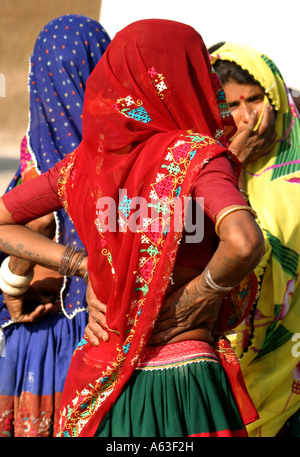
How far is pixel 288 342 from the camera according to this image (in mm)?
3045

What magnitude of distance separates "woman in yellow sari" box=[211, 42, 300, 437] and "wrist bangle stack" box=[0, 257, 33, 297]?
38.8 inches

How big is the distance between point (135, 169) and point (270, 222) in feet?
4.86

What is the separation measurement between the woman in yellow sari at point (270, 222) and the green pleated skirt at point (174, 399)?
1.28 m

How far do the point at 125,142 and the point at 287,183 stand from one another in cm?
158

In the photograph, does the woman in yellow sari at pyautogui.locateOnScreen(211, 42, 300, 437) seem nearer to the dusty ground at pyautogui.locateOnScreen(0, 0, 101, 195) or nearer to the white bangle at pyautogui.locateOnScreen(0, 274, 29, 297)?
the white bangle at pyautogui.locateOnScreen(0, 274, 29, 297)

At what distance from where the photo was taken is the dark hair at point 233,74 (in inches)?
124

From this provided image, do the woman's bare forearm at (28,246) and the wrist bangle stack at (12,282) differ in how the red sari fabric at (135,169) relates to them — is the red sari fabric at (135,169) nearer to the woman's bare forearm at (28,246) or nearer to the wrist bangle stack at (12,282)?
the woman's bare forearm at (28,246)

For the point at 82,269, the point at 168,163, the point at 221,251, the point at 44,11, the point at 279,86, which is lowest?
the point at 44,11

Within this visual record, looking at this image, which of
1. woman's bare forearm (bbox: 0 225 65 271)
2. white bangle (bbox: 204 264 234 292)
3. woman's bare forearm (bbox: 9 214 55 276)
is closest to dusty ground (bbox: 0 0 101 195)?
woman's bare forearm (bbox: 9 214 55 276)

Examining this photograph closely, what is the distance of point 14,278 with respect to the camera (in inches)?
101

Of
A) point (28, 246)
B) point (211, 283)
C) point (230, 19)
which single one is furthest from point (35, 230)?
point (230, 19)

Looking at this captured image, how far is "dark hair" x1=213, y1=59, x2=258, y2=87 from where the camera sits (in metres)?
3.15

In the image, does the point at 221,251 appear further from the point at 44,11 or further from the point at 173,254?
the point at 44,11
